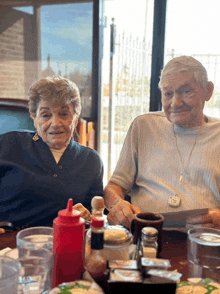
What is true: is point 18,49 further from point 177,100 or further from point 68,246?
point 68,246

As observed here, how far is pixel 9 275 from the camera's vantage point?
61cm

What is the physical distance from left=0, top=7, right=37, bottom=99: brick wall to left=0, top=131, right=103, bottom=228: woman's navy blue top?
98.0 inches

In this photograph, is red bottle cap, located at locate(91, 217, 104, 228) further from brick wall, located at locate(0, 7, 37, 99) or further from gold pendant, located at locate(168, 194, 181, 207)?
brick wall, located at locate(0, 7, 37, 99)

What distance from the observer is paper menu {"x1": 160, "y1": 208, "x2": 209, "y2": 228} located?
110 cm

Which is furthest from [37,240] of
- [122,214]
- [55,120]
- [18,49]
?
[18,49]

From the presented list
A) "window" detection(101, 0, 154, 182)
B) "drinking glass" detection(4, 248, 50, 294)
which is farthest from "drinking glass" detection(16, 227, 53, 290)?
"window" detection(101, 0, 154, 182)

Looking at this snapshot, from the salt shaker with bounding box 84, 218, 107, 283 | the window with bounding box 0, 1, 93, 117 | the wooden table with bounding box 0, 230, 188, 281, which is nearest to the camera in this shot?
the salt shaker with bounding box 84, 218, 107, 283

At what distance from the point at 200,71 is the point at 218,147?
395 millimetres

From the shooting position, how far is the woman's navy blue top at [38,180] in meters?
1.46

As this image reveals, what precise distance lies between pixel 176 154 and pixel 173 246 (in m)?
0.58

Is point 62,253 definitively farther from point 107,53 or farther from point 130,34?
point 130,34

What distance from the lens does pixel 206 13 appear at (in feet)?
8.76

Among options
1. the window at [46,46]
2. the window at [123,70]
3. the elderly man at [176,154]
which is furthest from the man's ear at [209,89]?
the window at [46,46]

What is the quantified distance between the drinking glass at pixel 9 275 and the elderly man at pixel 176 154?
2.54 feet
